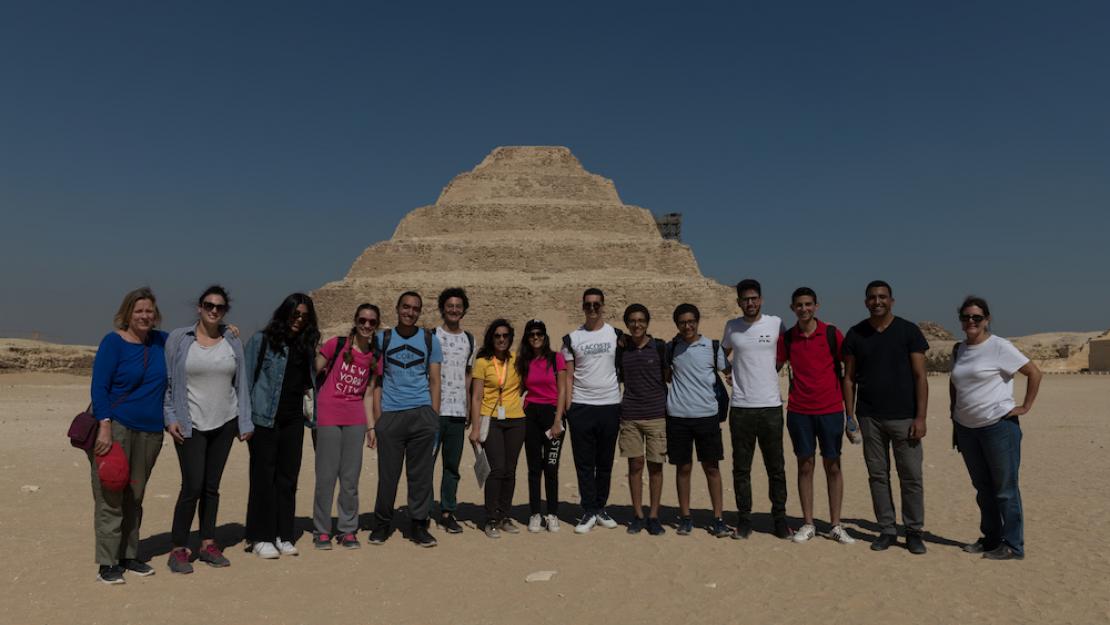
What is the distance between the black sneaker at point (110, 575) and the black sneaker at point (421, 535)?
177cm

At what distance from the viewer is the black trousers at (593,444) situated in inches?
203

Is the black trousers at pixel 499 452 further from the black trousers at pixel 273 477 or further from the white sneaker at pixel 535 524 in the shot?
the black trousers at pixel 273 477

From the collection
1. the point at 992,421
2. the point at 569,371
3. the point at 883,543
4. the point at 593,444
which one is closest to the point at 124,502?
the point at 569,371

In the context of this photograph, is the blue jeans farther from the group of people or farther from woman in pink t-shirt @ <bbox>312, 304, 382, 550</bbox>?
woman in pink t-shirt @ <bbox>312, 304, 382, 550</bbox>

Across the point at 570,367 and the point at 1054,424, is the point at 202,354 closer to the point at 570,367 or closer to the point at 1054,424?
the point at 570,367

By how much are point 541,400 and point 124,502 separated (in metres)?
2.72

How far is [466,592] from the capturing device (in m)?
3.94

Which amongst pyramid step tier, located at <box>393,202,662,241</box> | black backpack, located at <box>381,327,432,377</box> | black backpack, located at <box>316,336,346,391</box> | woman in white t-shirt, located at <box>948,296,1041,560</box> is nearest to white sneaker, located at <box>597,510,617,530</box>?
black backpack, located at <box>381,327,432,377</box>

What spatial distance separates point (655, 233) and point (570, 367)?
132 feet

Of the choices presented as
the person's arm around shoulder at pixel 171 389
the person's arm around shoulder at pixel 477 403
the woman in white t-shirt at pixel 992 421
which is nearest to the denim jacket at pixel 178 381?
the person's arm around shoulder at pixel 171 389

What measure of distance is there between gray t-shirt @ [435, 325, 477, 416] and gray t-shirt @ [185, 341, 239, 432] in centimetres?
143

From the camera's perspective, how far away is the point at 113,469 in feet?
12.8

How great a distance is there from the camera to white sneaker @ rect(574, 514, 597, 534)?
5.21 meters

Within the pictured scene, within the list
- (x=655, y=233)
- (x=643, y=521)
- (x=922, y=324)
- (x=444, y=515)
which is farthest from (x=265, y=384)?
(x=922, y=324)
